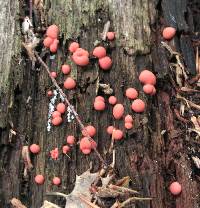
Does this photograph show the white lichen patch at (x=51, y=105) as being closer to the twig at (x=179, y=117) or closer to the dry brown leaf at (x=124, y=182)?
the dry brown leaf at (x=124, y=182)

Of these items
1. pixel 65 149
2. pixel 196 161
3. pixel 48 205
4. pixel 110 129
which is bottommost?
pixel 48 205

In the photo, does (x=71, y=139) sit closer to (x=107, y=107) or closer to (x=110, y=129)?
(x=110, y=129)

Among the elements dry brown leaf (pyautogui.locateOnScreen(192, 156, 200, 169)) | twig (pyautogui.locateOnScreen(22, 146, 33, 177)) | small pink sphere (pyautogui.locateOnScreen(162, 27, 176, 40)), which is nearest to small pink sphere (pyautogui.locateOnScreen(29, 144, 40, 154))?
twig (pyautogui.locateOnScreen(22, 146, 33, 177))

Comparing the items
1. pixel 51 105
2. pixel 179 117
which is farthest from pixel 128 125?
pixel 51 105

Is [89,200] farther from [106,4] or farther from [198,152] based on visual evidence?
[106,4]

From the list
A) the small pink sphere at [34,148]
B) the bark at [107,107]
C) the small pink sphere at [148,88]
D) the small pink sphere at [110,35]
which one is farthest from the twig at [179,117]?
the small pink sphere at [34,148]

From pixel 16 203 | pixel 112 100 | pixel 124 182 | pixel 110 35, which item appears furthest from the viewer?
pixel 110 35
